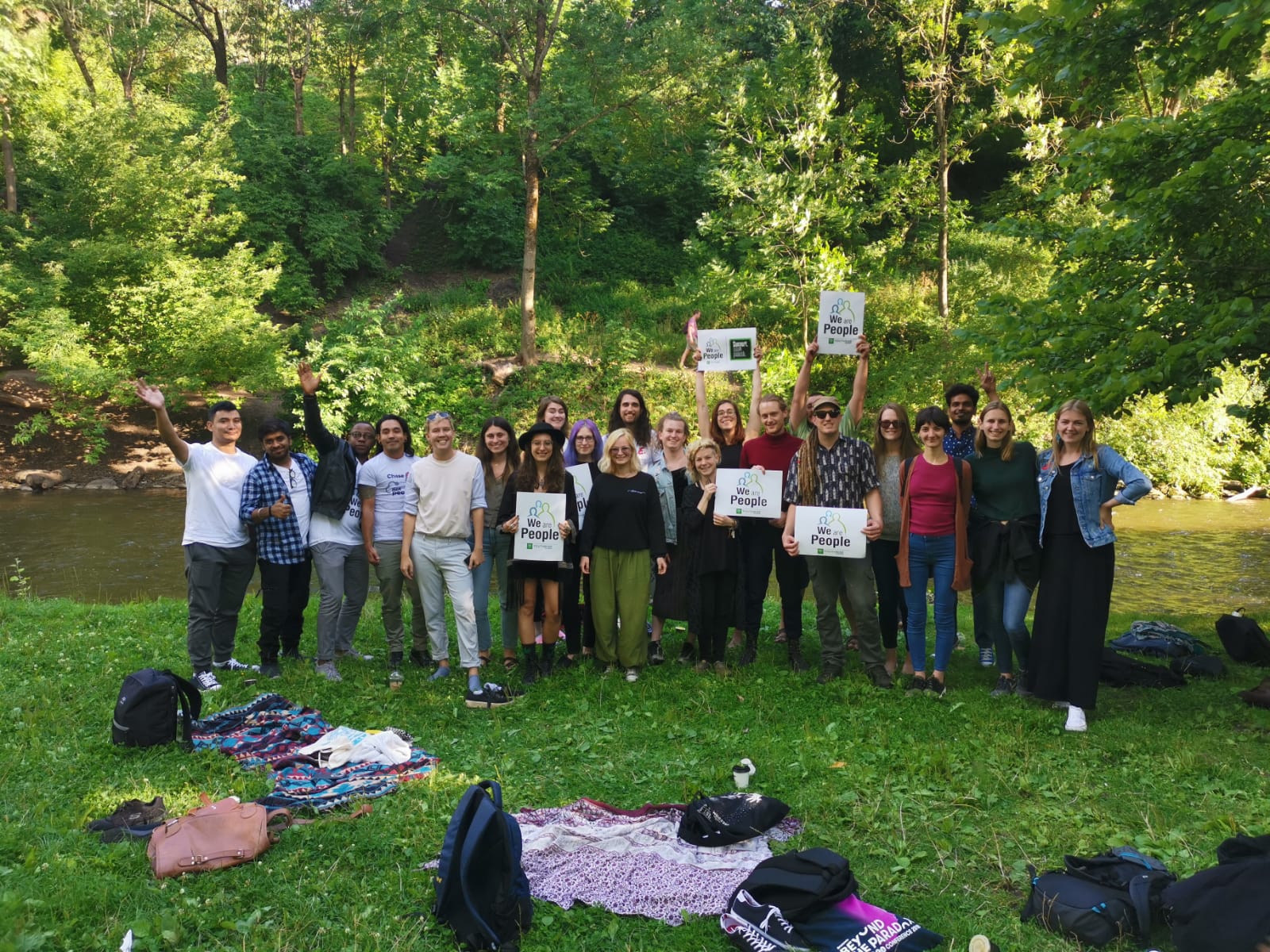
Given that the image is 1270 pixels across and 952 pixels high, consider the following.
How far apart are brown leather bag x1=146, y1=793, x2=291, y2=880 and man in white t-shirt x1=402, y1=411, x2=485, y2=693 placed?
2.80 meters

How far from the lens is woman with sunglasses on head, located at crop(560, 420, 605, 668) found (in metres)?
8.03

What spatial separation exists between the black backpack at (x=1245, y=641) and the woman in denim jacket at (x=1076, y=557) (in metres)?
2.79

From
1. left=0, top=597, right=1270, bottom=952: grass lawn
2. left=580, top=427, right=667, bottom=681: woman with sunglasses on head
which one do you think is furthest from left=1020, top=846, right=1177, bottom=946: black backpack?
left=580, top=427, right=667, bottom=681: woman with sunglasses on head

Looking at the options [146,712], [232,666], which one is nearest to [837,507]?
[146,712]

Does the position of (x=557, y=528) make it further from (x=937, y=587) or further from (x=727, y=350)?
(x=937, y=587)

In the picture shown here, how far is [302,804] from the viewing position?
198 inches

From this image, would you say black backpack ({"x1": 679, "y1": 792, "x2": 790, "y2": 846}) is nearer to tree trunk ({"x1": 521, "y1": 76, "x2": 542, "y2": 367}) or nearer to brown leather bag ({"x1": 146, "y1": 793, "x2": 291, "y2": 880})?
brown leather bag ({"x1": 146, "y1": 793, "x2": 291, "y2": 880})

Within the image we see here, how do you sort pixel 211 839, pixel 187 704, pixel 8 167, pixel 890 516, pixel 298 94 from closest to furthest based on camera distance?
pixel 211 839 < pixel 187 704 < pixel 890 516 < pixel 8 167 < pixel 298 94

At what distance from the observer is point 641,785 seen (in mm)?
5508

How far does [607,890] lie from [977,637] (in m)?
5.11

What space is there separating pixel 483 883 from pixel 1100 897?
2682mm

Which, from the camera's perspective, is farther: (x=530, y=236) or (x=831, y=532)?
(x=530, y=236)

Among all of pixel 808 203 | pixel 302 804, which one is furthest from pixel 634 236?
pixel 302 804

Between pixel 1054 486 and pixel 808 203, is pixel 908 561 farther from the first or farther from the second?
pixel 808 203
